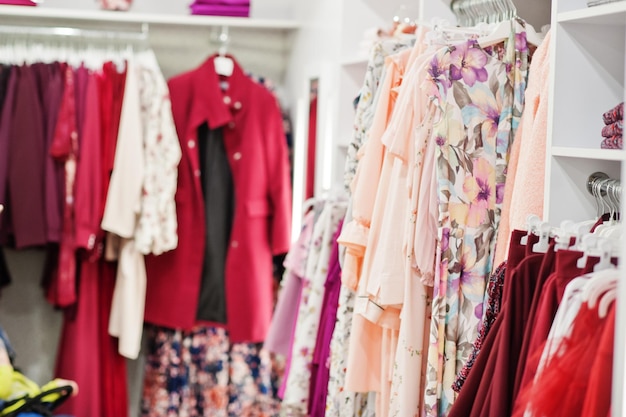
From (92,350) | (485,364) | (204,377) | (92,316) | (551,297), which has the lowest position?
(204,377)

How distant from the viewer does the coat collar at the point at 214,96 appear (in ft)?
10.7

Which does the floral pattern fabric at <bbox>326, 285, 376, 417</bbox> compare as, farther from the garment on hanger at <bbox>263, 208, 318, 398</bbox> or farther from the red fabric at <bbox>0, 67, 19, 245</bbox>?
the red fabric at <bbox>0, 67, 19, 245</bbox>

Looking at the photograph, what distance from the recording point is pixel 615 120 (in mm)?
1425

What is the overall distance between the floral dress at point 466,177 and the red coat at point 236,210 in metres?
1.55

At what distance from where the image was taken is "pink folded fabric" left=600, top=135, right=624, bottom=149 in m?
1.41

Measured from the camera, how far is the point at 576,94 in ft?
5.01

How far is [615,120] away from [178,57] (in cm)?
257

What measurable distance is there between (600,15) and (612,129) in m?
0.19

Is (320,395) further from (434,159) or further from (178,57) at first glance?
(178,57)

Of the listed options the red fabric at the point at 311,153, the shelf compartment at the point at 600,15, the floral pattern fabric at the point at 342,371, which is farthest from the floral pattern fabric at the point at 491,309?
the red fabric at the point at 311,153

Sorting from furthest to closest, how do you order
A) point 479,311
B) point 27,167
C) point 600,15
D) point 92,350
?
point 92,350 → point 27,167 → point 479,311 → point 600,15

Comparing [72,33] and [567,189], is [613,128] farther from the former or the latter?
[72,33]

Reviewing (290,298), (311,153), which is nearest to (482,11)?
(290,298)

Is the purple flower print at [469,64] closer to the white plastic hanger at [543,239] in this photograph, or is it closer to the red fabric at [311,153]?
the white plastic hanger at [543,239]
